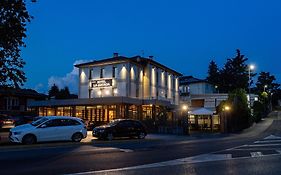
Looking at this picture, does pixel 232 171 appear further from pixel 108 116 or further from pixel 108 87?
pixel 108 87

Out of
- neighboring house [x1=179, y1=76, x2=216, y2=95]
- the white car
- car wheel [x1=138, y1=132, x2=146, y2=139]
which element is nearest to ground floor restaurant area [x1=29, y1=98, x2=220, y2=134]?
car wheel [x1=138, y1=132, x2=146, y2=139]

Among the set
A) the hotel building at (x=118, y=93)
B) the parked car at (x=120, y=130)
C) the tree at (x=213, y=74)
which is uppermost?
the tree at (x=213, y=74)

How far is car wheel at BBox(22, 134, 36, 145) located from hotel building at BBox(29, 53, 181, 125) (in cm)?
1906

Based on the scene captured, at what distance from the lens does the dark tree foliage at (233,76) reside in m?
87.5

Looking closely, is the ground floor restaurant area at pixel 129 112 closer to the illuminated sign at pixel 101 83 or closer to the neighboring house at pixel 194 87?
the illuminated sign at pixel 101 83

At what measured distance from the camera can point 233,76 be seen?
88.2 m

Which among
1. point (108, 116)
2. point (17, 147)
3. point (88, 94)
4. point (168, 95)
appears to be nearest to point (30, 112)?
point (88, 94)

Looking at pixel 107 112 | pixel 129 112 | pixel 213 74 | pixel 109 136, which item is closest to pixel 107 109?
pixel 107 112

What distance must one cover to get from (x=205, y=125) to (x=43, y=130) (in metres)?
23.2

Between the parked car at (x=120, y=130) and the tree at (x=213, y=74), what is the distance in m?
63.1

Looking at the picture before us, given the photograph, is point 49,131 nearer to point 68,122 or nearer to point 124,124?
point 68,122

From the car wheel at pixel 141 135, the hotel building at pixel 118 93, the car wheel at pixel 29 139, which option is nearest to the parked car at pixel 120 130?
the car wheel at pixel 141 135

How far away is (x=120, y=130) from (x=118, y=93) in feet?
73.6

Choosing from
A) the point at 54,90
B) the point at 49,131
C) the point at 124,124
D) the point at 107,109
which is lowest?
the point at 49,131
